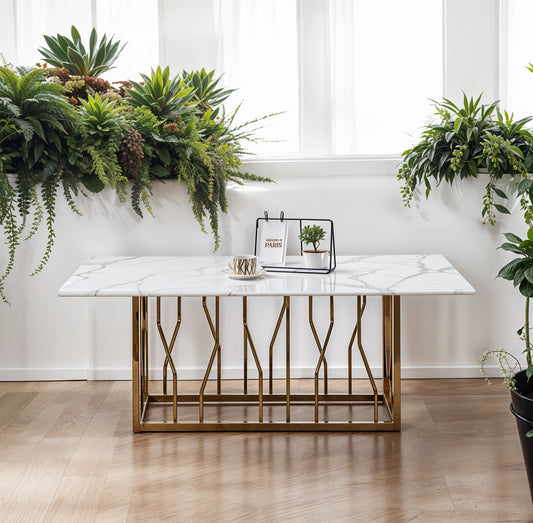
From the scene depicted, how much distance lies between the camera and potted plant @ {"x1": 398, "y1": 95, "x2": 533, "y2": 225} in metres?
2.86

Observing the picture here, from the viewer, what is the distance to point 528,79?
3629 millimetres

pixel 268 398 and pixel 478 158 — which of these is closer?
pixel 268 398

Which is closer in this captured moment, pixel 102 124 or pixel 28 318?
pixel 102 124

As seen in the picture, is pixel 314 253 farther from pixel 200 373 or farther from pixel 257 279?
pixel 200 373

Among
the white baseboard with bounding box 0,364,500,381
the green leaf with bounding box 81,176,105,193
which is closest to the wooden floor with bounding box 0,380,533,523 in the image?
the white baseboard with bounding box 0,364,500,381

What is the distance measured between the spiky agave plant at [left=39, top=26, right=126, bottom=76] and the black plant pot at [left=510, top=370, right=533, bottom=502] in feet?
7.62

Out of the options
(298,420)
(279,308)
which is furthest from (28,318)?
(298,420)

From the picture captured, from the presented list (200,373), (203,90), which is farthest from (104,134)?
(200,373)

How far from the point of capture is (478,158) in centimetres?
291

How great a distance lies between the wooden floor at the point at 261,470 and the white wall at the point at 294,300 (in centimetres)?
37

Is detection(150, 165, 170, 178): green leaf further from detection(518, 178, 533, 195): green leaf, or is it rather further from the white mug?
detection(518, 178, 533, 195): green leaf

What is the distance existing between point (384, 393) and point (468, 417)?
34cm

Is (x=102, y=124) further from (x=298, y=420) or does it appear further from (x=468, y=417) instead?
(x=468, y=417)

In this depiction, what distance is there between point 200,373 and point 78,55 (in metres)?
1.61
